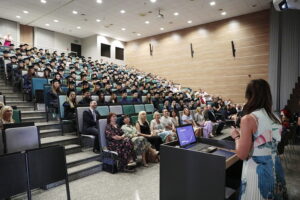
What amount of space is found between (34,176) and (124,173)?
1.57 meters

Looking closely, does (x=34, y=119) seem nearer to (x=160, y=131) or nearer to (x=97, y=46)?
(x=160, y=131)

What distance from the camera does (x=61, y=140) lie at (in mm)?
3648

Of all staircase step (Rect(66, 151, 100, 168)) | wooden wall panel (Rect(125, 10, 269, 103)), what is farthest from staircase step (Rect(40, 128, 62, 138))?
wooden wall panel (Rect(125, 10, 269, 103))

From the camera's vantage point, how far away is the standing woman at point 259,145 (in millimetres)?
1258

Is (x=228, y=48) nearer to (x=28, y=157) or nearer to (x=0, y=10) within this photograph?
(x=28, y=157)

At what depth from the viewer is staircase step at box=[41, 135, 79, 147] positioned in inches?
137

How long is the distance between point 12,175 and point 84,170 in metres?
1.43

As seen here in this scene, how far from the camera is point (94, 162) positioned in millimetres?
3453

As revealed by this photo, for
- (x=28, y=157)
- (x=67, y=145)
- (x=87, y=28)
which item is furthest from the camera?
(x=87, y=28)

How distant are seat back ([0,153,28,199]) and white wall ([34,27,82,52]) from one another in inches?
514

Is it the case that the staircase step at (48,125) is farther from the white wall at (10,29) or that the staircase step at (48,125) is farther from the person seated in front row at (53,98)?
the white wall at (10,29)

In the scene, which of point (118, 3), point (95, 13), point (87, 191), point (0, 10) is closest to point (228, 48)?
point (118, 3)

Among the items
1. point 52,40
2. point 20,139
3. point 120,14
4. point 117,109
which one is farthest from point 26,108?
point 52,40

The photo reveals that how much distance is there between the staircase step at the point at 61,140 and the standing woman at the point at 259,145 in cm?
317
